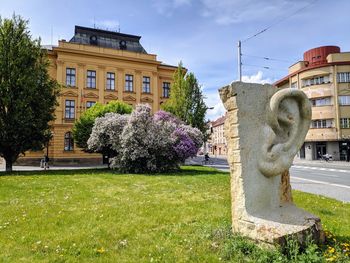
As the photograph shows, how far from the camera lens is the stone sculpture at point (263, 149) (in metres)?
4.51

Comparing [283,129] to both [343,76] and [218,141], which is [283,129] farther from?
[218,141]

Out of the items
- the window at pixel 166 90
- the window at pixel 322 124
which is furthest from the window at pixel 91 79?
the window at pixel 322 124

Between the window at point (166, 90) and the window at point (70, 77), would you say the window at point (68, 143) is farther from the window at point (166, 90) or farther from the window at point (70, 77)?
the window at point (166, 90)

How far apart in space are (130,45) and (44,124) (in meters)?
27.1

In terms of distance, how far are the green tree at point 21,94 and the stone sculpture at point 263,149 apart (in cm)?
1963

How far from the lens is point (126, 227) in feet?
19.2

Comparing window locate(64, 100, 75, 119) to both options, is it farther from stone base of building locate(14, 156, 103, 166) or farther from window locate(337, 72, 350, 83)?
window locate(337, 72, 350, 83)

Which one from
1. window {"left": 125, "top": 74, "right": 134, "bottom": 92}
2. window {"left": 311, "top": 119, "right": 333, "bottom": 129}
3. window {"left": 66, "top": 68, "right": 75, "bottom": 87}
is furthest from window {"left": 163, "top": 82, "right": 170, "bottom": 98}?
window {"left": 311, "top": 119, "right": 333, "bottom": 129}

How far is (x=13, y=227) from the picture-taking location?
5.84m

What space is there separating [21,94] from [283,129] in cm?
2072

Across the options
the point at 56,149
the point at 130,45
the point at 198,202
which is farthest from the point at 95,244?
the point at 130,45

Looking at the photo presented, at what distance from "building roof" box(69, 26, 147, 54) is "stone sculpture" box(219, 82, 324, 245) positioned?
4134 cm

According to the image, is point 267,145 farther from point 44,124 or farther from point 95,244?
point 44,124

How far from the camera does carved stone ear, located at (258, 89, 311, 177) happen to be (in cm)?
463
